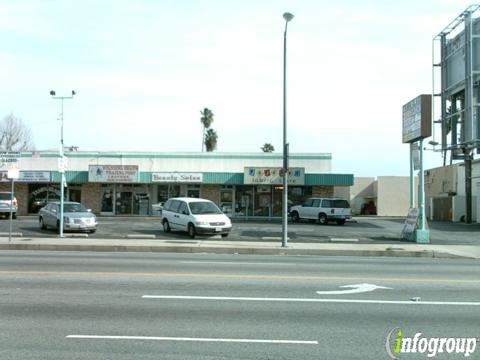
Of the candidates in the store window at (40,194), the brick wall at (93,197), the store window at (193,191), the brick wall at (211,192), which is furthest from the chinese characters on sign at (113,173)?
the brick wall at (211,192)

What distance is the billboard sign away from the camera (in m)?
24.0

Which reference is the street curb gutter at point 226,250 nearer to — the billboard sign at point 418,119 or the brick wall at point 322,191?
the billboard sign at point 418,119

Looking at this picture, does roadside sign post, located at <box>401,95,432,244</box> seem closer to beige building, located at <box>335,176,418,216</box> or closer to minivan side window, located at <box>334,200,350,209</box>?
minivan side window, located at <box>334,200,350,209</box>

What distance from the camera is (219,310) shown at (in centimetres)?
857

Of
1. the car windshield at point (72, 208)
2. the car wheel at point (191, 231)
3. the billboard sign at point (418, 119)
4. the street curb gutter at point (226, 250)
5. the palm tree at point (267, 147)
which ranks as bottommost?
the street curb gutter at point (226, 250)

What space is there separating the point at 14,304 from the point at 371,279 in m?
7.22

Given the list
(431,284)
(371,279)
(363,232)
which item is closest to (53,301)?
(371,279)

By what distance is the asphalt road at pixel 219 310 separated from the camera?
6426mm

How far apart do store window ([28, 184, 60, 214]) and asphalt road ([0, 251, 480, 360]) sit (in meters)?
28.6

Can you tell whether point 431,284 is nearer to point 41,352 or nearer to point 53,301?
point 53,301

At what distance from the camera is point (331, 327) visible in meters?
7.52

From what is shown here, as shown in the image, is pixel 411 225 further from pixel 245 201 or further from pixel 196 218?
pixel 245 201

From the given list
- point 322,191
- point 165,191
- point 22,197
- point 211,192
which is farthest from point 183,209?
point 22,197

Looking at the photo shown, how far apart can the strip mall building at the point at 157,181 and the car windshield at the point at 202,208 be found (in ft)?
47.5
